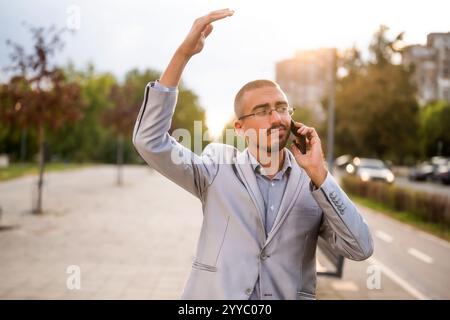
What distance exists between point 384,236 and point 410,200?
3.98 metres

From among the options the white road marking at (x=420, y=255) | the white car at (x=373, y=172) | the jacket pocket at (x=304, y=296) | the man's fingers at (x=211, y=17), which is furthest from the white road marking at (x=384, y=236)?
the white car at (x=373, y=172)

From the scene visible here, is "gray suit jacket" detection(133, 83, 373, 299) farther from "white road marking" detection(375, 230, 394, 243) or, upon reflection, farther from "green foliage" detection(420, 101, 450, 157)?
"white road marking" detection(375, 230, 394, 243)

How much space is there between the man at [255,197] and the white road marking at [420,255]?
7013mm

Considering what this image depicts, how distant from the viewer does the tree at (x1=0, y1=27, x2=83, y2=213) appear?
12469mm

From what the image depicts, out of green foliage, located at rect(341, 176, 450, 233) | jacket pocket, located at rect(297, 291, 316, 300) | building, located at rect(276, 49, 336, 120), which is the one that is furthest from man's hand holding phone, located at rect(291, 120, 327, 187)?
green foliage, located at rect(341, 176, 450, 233)

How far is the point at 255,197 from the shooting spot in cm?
184

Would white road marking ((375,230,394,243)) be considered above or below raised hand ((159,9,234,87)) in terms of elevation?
below

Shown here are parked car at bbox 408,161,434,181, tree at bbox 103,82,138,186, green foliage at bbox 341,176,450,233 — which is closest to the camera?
green foliage at bbox 341,176,450,233

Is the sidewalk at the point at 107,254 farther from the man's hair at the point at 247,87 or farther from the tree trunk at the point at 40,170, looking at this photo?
the man's hair at the point at 247,87

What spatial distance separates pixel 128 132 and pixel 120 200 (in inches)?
453

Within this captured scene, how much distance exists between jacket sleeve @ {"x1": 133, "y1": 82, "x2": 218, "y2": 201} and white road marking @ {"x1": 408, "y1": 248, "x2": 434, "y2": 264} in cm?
723

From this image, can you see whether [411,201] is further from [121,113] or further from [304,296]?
[121,113]

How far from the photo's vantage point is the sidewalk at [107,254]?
5.72 metres

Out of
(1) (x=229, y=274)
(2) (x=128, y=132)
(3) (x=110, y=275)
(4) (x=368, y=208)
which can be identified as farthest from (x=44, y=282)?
(2) (x=128, y=132)
